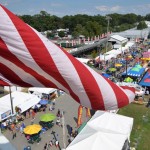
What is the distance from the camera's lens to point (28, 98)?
22.5 m

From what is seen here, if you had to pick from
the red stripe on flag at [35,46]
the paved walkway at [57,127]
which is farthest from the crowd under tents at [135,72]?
the red stripe on flag at [35,46]

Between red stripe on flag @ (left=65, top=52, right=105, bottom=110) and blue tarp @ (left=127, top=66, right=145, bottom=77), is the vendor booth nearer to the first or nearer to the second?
blue tarp @ (left=127, top=66, right=145, bottom=77)

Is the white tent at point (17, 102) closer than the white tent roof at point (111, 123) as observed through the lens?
No

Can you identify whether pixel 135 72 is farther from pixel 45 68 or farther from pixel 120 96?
pixel 45 68

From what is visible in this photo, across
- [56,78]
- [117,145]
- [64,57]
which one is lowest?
[117,145]

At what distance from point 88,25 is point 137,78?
162 feet

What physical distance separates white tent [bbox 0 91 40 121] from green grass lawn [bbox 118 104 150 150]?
300 inches

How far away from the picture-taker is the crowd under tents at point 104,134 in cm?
1328

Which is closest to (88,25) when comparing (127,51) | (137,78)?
(127,51)

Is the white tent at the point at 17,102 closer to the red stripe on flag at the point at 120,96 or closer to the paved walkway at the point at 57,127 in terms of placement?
the paved walkway at the point at 57,127

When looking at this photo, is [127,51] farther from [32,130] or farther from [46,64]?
[46,64]

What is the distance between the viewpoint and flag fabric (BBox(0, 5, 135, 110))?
12.5ft

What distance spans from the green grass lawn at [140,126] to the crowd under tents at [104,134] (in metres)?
1.50

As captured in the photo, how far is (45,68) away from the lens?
400cm
